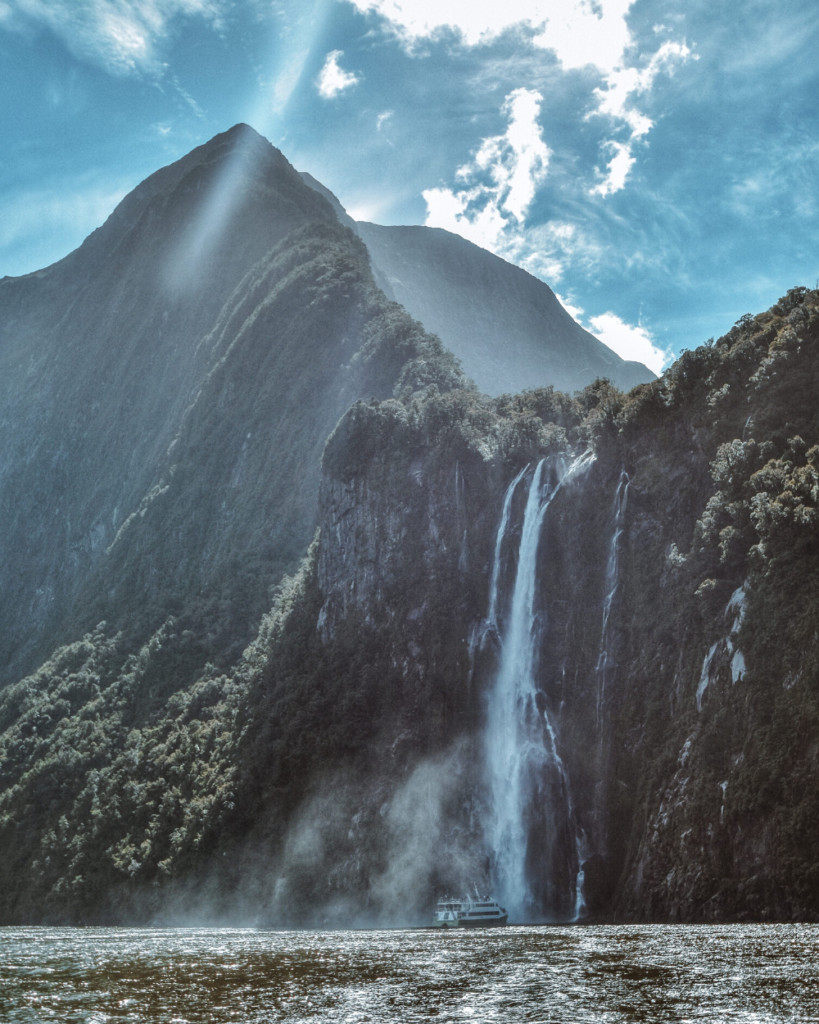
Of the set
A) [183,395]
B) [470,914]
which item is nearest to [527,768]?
[470,914]

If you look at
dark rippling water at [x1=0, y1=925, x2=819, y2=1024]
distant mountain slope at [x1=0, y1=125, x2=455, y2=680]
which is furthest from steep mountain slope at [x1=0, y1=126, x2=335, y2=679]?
dark rippling water at [x1=0, y1=925, x2=819, y2=1024]

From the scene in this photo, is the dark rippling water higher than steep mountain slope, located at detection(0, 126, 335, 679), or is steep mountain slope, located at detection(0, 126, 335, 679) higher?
steep mountain slope, located at detection(0, 126, 335, 679)

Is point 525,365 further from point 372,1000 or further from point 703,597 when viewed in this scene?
point 372,1000

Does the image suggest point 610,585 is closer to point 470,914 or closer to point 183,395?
point 470,914

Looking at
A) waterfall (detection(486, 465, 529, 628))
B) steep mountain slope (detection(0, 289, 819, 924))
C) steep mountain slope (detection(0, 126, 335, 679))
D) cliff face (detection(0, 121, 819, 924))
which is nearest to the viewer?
steep mountain slope (detection(0, 289, 819, 924))

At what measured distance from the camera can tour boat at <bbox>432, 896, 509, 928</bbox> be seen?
4653 centimetres

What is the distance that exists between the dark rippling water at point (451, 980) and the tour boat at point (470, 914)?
955cm

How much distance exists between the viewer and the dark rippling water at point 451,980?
20.5 m

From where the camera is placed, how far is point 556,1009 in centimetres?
2050

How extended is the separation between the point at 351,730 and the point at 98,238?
162174 millimetres

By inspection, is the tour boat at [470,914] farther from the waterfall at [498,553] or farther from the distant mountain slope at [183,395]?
the distant mountain slope at [183,395]

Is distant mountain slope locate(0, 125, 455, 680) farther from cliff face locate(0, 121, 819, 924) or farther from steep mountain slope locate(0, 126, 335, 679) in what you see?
cliff face locate(0, 121, 819, 924)

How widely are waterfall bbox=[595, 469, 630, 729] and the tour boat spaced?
10.8 meters

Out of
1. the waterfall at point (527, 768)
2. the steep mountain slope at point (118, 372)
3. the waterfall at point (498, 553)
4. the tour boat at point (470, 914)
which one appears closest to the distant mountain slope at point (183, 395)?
the steep mountain slope at point (118, 372)
